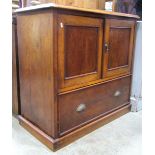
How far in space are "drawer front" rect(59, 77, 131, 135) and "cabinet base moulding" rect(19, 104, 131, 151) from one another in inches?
1.6

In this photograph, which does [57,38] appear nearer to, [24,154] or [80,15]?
[80,15]

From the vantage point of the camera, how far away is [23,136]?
4.99 feet

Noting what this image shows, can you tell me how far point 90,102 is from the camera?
1.57m

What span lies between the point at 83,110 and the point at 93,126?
0.65 feet

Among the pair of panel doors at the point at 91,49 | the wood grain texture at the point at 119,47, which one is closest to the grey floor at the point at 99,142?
the pair of panel doors at the point at 91,49

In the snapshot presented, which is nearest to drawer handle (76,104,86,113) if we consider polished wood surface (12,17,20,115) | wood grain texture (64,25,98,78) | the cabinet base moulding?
the cabinet base moulding

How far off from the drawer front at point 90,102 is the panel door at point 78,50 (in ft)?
0.34

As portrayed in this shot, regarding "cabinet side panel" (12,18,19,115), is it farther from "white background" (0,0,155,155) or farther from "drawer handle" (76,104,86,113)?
"white background" (0,0,155,155)

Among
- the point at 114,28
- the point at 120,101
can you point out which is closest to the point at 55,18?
the point at 114,28

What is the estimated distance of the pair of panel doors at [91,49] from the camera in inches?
50.6

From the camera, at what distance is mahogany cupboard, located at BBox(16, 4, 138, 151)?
126 centimetres

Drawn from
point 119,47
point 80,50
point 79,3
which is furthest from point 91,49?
point 79,3
